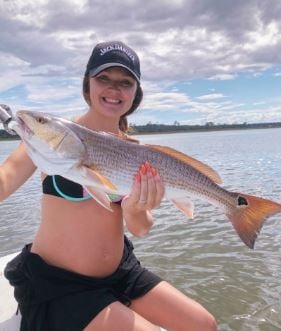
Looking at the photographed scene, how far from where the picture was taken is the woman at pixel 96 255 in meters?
3.25

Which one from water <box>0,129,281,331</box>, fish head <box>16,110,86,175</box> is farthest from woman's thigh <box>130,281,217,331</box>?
water <box>0,129,281,331</box>

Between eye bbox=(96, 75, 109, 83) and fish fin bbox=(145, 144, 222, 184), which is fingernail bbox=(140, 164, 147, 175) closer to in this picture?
fish fin bbox=(145, 144, 222, 184)

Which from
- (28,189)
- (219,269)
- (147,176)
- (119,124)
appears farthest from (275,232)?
(28,189)

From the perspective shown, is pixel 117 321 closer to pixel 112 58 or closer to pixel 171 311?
pixel 171 311

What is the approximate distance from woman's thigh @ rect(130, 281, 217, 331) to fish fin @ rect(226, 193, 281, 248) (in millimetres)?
788

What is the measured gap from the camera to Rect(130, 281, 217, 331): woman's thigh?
3.53 meters

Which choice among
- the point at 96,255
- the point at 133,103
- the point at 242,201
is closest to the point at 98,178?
the point at 96,255

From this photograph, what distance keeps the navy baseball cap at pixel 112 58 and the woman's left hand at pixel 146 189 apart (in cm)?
96

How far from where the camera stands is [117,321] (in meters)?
3.15

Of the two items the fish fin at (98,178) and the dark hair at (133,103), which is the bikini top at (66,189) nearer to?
the fish fin at (98,178)

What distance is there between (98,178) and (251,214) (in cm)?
126

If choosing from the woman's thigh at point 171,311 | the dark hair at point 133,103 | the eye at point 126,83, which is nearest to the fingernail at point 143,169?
the eye at point 126,83

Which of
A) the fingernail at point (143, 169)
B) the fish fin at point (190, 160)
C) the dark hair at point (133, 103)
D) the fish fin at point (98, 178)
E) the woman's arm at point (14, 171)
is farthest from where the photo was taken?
the dark hair at point (133, 103)

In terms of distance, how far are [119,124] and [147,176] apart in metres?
1.22
